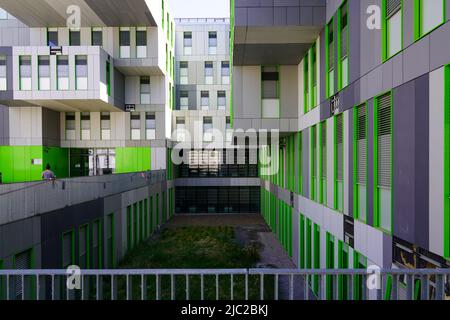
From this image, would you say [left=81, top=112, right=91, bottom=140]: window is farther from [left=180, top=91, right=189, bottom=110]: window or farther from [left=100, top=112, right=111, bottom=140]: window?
[left=180, top=91, right=189, bottom=110]: window

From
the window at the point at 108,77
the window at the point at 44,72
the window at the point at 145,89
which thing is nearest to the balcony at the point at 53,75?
the window at the point at 44,72

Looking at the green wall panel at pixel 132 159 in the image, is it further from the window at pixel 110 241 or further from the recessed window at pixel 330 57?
the recessed window at pixel 330 57

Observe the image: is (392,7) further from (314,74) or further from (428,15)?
(314,74)

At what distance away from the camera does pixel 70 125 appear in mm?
24578

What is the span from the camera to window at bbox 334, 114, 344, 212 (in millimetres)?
9258

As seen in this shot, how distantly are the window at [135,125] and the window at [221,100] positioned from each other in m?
→ 10.2

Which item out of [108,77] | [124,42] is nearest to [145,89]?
[124,42]

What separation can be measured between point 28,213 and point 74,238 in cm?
276

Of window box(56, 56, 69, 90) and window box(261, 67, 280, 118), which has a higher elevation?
window box(56, 56, 69, 90)

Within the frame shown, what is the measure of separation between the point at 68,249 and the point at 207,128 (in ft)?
68.8

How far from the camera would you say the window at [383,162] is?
662 centimetres

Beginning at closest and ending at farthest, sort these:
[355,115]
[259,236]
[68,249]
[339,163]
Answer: [355,115], [339,163], [68,249], [259,236]

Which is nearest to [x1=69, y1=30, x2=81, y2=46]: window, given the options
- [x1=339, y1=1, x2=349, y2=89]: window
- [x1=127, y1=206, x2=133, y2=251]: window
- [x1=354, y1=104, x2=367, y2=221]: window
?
[x1=127, y1=206, x2=133, y2=251]: window

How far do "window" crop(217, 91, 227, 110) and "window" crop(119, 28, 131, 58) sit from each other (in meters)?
11.7
